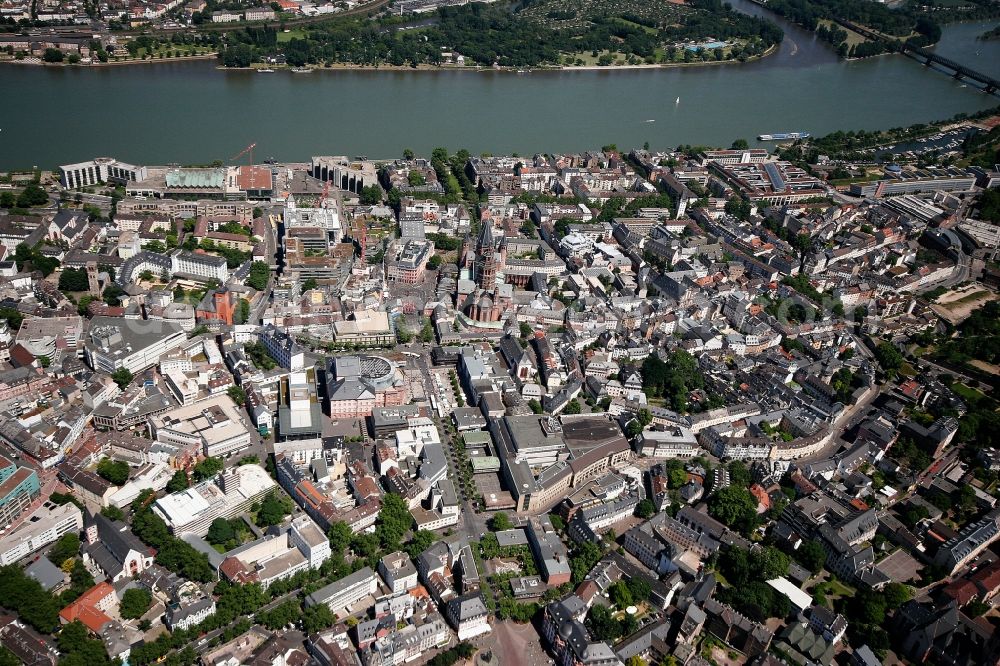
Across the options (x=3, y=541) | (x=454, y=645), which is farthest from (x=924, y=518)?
(x=3, y=541)

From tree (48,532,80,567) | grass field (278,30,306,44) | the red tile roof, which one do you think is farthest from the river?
the red tile roof

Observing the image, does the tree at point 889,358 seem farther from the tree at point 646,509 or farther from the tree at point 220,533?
the tree at point 220,533

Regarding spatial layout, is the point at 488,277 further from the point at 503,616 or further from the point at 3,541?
the point at 3,541

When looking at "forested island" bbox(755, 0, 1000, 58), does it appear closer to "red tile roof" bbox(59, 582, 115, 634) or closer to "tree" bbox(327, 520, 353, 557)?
"tree" bbox(327, 520, 353, 557)

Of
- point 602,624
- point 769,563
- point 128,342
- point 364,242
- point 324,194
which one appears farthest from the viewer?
point 324,194

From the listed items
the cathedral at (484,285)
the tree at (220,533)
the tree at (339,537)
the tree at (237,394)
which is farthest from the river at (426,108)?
the tree at (339,537)

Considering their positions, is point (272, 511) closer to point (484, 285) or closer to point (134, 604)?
point (134, 604)

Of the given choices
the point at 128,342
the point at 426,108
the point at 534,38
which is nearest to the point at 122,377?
the point at 128,342
